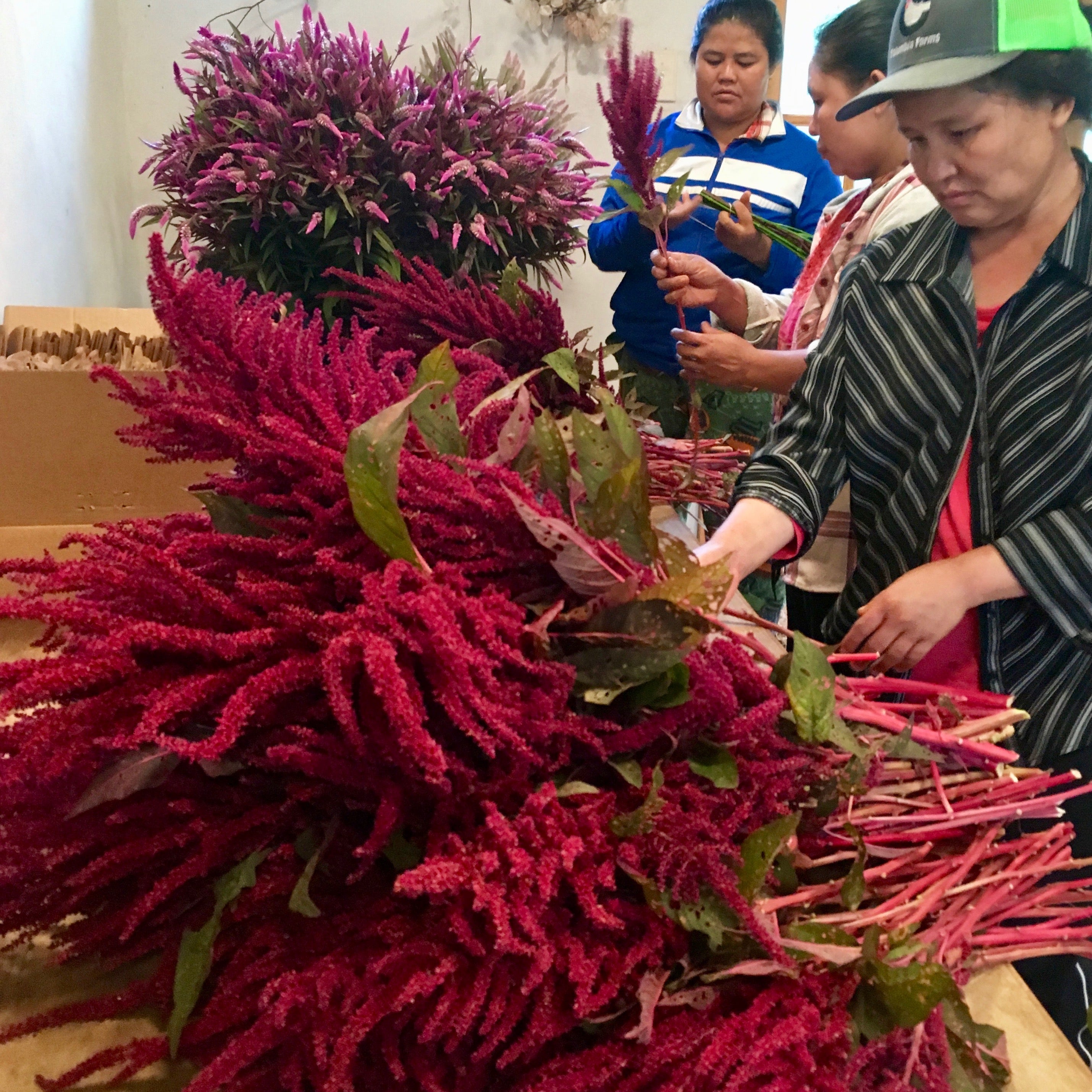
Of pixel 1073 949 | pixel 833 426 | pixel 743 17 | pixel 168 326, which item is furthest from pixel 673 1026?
pixel 743 17

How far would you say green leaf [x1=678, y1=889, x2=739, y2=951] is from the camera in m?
0.29

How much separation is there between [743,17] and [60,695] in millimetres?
1333

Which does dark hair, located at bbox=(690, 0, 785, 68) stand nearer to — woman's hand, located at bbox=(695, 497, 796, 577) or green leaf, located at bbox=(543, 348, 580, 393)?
green leaf, located at bbox=(543, 348, 580, 393)

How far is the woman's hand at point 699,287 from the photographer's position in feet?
2.91

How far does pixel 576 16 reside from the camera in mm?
2117

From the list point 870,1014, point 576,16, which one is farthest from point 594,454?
point 576,16

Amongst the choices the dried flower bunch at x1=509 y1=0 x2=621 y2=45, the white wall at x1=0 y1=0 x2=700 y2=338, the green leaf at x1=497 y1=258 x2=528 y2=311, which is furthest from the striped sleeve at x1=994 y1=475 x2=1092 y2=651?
the dried flower bunch at x1=509 y1=0 x2=621 y2=45

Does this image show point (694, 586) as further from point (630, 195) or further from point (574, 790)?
point (630, 195)

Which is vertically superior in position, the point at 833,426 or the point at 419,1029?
the point at 833,426

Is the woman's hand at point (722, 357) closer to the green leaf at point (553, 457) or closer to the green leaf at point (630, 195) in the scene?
the green leaf at point (630, 195)

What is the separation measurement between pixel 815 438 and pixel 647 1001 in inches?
21.3

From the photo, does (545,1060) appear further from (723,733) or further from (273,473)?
(273,473)

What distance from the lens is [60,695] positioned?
0.30m

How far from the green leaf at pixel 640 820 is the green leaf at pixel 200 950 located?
0.42 ft
